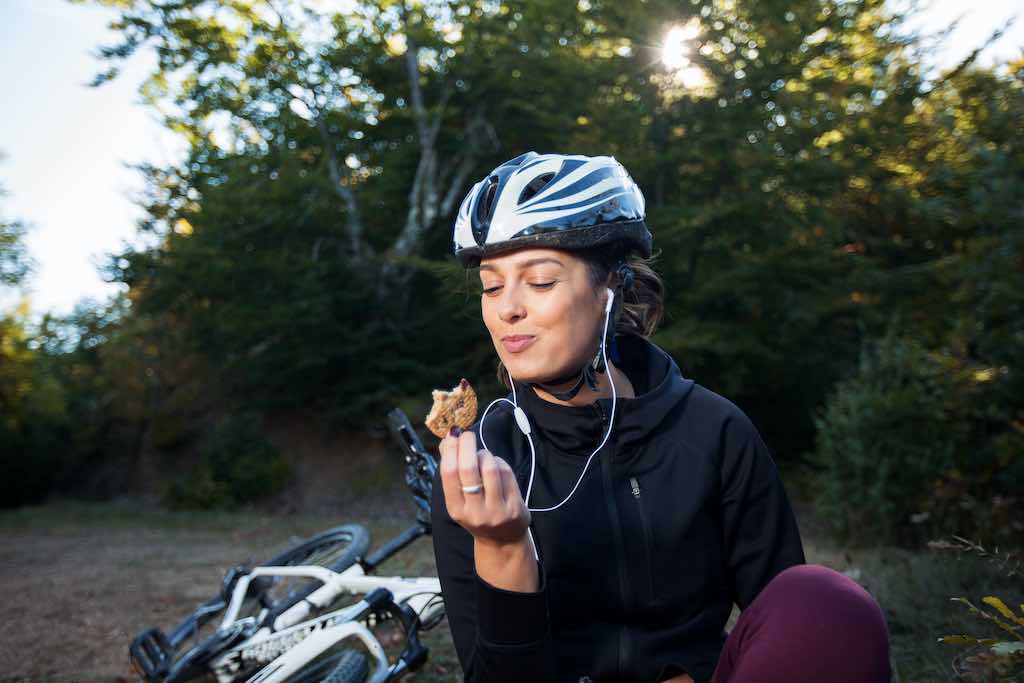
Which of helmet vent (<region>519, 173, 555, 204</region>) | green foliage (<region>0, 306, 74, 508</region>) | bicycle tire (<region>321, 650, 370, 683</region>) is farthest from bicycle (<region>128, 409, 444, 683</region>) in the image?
green foliage (<region>0, 306, 74, 508</region>)

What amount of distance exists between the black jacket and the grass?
5.10 ft

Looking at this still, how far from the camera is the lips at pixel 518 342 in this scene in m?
2.23

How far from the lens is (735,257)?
37.5 feet

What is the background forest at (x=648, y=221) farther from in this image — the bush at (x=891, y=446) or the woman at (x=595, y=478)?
the woman at (x=595, y=478)

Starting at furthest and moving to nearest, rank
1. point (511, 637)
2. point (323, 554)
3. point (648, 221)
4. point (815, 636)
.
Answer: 1. point (648, 221)
2. point (323, 554)
3. point (511, 637)
4. point (815, 636)

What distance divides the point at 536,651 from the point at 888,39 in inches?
522

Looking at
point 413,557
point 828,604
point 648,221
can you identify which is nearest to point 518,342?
point 828,604

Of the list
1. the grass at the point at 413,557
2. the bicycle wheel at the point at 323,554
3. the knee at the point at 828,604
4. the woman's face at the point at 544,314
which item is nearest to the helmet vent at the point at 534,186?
the woman's face at the point at 544,314

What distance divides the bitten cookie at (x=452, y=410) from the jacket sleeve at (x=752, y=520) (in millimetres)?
670

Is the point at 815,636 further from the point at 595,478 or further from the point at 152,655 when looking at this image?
the point at 152,655

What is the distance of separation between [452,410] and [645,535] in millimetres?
583

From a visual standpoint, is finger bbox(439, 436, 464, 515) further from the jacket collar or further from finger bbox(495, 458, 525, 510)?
the jacket collar

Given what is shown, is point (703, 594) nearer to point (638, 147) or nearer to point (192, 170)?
point (638, 147)

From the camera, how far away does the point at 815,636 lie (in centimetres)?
156
